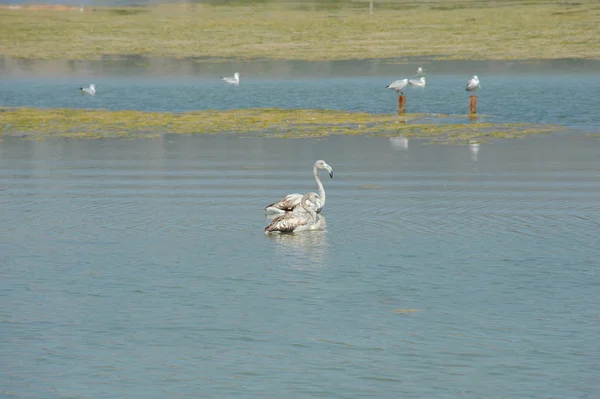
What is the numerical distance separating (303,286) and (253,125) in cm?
2747

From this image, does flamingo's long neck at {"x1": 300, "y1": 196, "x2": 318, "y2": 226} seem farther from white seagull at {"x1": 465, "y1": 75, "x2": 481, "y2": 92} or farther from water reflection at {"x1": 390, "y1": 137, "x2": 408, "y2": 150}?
white seagull at {"x1": 465, "y1": 75, "x2": 481, "y2": 92}

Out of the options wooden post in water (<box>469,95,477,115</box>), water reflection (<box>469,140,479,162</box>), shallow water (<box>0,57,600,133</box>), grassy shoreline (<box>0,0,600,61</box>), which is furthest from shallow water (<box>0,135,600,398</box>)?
grassy shoreline (<box>0,0,600,61</box>)

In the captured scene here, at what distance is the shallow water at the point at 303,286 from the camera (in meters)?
11.7

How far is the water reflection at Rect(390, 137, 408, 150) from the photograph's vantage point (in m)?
34.3

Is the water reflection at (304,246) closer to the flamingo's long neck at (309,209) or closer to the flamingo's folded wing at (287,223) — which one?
the flamingo's folded wing at (287,223)

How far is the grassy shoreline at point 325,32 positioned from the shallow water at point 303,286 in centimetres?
5652

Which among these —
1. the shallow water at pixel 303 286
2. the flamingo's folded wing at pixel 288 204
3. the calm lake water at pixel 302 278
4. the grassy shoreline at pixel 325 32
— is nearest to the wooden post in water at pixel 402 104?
the calm lake water at pixel 302 278

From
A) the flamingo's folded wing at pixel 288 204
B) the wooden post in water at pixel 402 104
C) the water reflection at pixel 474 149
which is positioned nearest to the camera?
the flamingo's folded wing at pixel 288 204

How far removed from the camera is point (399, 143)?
35.6m

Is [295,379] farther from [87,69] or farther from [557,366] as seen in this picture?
[87,69]

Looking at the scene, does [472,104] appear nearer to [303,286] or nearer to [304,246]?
[304,246]

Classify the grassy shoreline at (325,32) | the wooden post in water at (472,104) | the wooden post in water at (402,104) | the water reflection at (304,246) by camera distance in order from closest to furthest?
the water reflection at (304,246) → the wooden post in water at (472,104) → the wooden post in water at (402,104) → the grassy shoreline at (325,32)

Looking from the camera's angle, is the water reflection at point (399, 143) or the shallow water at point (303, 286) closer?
the shallow water at point (303, 286)

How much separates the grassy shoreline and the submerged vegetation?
3612 cm
